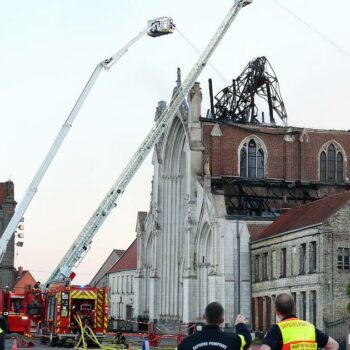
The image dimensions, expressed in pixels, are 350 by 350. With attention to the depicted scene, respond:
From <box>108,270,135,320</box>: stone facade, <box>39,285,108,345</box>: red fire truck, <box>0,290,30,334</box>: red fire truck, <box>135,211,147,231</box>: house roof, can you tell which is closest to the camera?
<box>39,285,108,345</box>: red fire truck

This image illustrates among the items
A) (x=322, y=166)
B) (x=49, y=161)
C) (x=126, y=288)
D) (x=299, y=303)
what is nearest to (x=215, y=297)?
(x=299, y=303)

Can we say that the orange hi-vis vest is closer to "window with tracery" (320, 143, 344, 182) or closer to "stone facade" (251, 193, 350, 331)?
"stone facade" (251, 193, 350, 331)

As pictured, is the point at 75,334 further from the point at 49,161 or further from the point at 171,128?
the point at 171,128

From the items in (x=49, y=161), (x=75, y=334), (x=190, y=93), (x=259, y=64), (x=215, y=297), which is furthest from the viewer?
(x=259, y=64)

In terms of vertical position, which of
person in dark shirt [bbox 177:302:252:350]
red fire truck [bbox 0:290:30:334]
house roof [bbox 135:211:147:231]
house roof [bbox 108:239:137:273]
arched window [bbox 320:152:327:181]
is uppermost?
arched window [bbox 320:152:327:181]

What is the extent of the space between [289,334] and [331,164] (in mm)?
62631

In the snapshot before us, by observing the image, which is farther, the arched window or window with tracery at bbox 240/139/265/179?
the arched window

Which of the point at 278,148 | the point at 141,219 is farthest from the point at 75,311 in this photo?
the point at 141,219

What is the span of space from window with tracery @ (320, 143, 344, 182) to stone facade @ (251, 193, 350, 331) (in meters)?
15.6

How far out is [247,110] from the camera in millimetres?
72812

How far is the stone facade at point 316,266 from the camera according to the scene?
47.4 meters

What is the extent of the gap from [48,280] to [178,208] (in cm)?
2976

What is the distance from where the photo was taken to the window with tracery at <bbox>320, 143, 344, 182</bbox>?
229 ft

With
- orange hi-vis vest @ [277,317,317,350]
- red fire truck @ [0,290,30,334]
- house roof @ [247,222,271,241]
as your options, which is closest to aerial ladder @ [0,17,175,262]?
red fire truck @ [0,290,30,334]
